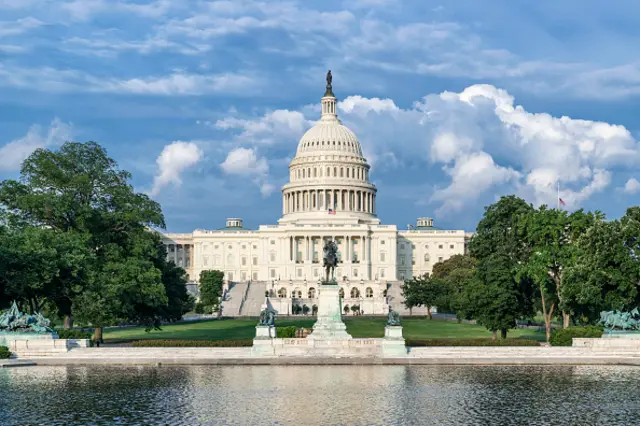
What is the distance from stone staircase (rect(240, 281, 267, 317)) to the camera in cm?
12069

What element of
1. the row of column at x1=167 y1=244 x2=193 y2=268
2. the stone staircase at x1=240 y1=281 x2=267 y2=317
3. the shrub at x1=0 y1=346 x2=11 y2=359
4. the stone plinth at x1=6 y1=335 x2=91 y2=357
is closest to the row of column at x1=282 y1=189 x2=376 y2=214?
the row of column at x1=167 y1=244 x2=193 y2=268

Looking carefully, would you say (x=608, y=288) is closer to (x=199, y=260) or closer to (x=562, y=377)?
(x=562, y=377)

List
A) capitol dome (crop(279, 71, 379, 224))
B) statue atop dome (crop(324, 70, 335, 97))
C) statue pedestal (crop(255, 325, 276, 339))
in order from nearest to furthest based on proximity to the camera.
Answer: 1. statue pedestal (crop(255, 325, 276, 339))
2. capitol dome (crop(279, 71, 379, 224))
3. statue atop dome (crop(324, 70, 335, 97))

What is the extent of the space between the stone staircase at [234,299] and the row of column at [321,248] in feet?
64.1

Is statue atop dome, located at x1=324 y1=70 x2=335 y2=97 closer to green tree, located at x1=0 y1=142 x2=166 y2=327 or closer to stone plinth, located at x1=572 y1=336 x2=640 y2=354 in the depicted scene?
green tree, located at x1=0 y1=142 x2=166 y2=327

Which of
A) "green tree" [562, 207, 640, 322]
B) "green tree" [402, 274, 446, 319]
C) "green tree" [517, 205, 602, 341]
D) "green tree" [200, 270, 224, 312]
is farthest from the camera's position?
"green tree" [200, 270, 224, 312]

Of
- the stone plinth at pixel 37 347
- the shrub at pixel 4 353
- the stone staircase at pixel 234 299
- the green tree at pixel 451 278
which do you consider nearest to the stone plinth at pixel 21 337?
the stone plinth at pixel 37 347

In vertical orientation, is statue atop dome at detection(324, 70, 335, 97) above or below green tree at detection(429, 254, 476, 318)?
above

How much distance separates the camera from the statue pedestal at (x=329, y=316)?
45.6 meters

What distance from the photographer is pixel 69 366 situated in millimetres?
39625

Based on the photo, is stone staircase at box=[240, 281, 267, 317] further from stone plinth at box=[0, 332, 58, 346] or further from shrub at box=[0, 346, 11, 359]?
shrub at box=[0, 346, 11, 359]

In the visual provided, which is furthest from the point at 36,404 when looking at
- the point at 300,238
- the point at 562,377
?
the point at 300,238

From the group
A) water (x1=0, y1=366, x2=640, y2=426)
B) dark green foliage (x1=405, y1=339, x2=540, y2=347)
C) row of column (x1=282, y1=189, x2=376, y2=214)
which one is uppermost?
row of column (x1=282, y1=189, x2=376, y2=214)

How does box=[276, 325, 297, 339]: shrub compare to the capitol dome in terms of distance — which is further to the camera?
the capitol dome
